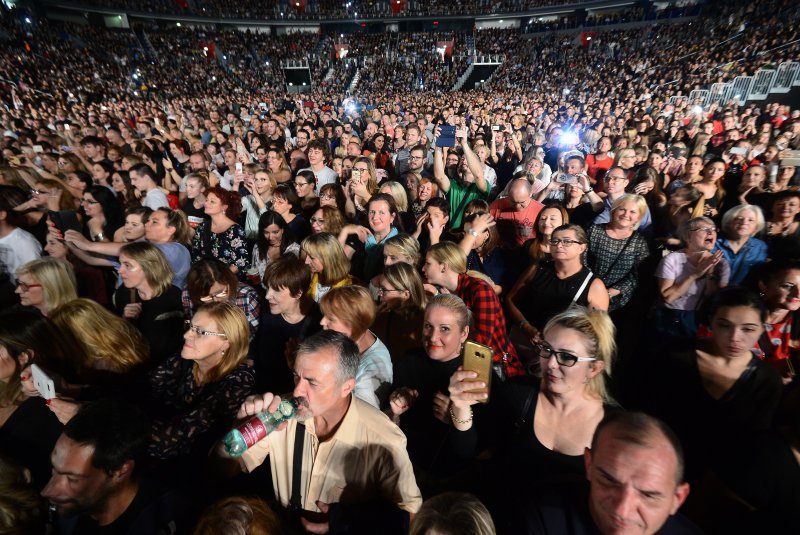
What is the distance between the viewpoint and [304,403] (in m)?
1.76

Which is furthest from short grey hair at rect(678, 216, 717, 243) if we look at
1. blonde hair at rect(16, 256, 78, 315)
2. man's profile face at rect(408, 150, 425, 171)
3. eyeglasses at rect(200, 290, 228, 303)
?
blonde hair at rect(16, 256, 78, 315)

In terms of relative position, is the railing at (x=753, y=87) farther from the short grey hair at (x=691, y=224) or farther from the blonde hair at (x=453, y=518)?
the blonde hair at (x=453, y=518)

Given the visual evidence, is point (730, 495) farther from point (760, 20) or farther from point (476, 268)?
point (760, 20)

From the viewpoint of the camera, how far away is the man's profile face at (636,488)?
1.29 m

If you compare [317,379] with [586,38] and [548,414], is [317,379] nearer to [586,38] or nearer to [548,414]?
[548,414]

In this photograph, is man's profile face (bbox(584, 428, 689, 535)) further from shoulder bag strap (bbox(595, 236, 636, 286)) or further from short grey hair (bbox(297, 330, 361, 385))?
shoulder bag strap (bbox(595, 236, 636, 286))

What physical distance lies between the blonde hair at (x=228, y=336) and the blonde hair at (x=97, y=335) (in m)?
0.59

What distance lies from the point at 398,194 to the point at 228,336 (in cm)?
276

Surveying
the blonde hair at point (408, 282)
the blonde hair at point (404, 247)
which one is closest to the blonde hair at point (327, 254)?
the blonde hair at point (404, 247)

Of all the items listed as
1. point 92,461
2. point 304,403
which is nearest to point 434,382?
point 304,403

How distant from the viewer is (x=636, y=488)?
1.29 metres

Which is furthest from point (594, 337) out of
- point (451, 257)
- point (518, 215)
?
point (518, 215)

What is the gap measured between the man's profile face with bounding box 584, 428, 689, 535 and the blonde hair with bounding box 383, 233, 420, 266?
211 cm

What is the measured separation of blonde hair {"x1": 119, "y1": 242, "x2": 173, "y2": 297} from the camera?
310 cm
